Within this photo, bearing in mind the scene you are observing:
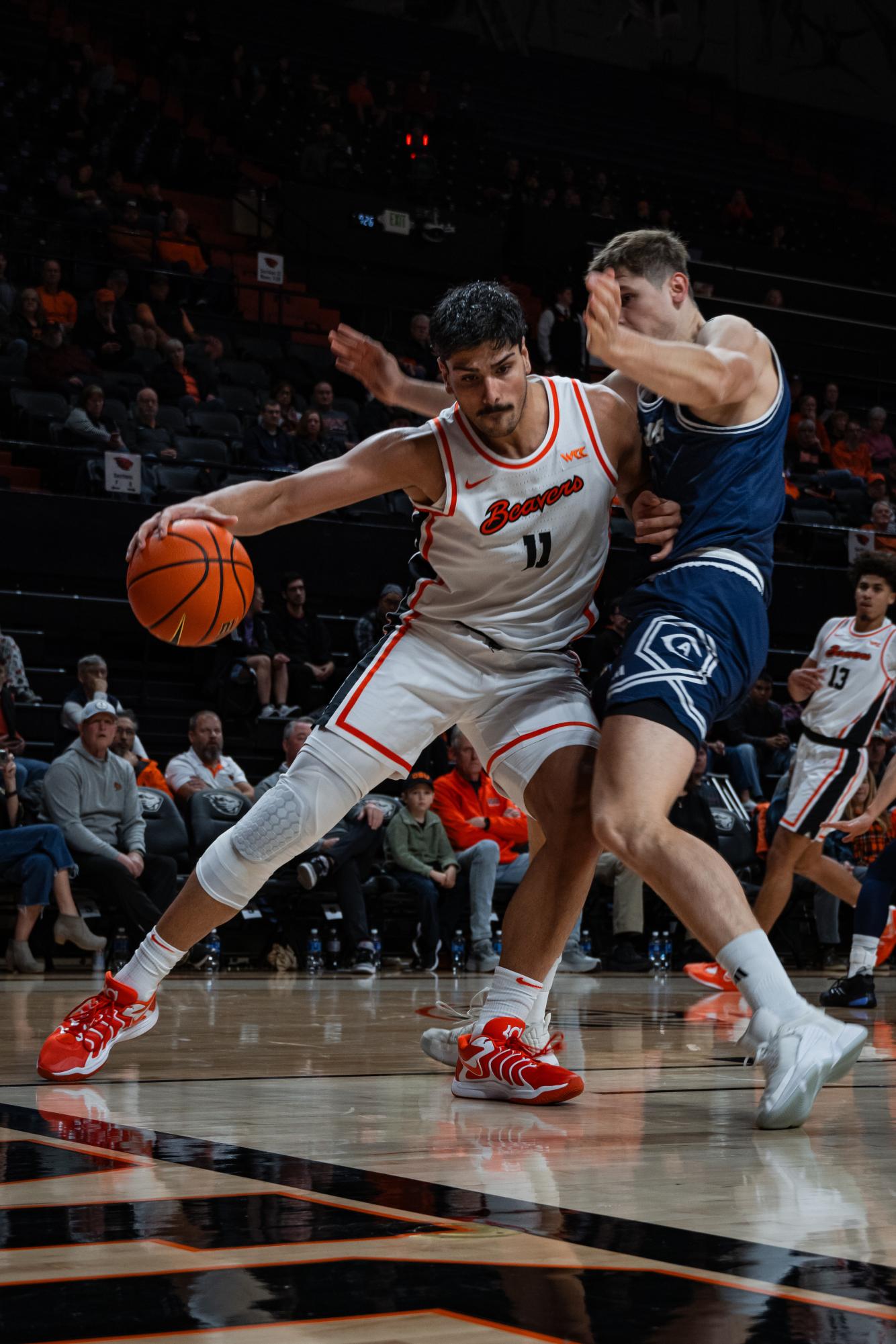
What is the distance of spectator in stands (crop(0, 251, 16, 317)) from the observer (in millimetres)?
12945

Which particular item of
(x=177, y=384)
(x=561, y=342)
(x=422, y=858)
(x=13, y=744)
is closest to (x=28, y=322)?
(x=177, y=384)

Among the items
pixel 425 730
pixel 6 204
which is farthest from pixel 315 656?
pixel 425 730

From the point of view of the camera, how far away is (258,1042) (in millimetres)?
4582

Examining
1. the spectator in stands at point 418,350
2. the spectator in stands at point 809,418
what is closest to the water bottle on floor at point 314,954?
the spectator in stands at point 418,350

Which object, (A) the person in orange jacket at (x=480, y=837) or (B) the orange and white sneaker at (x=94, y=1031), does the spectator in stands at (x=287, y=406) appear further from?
(B) the orange and white sneaker at (x=94, y=1031)

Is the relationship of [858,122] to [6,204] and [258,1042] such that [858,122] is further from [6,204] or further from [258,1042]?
[258,1042]

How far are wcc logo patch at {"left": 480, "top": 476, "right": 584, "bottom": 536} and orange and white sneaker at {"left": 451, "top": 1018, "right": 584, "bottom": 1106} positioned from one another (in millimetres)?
1118

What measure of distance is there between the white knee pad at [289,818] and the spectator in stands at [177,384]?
1023cm

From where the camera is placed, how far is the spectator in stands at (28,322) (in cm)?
1288

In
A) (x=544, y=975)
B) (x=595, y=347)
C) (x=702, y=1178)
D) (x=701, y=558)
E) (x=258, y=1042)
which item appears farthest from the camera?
(x=258, y=1042)

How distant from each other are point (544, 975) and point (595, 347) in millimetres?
1479

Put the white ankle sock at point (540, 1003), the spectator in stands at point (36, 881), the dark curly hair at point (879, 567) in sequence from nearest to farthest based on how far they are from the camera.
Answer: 1. the white ankle sock at point (540, 1003)
2. the dark curly hair at point (879, 567)
3. the spectator in stands at point (36, 881)

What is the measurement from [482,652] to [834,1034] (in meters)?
1.24

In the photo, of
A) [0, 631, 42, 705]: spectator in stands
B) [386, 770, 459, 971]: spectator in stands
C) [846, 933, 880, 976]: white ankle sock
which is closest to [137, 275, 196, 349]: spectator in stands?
[0, 631, 42, 705]: spectator in stands
